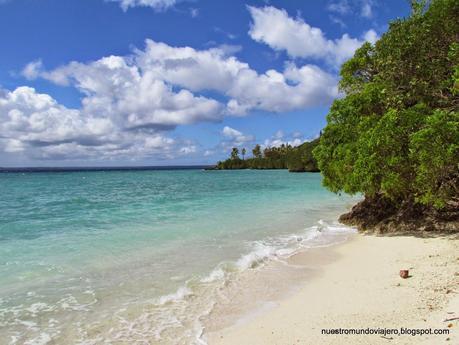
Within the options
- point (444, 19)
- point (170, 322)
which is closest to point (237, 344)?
point (170, 322)

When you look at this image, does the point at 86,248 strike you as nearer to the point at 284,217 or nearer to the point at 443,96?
the point at 284,217

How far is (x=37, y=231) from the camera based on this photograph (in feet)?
52.8

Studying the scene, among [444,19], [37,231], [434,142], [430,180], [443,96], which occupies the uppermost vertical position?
[444,19]

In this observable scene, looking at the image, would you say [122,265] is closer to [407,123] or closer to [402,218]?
[407,123]

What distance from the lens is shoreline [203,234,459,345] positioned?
17.6ft

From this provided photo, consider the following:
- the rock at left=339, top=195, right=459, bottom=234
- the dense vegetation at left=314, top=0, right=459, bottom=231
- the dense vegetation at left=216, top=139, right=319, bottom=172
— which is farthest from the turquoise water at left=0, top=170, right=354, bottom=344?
the dense vegetation at left=216, top=139, right=319, bottom=172

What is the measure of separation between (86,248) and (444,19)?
49.6 ft

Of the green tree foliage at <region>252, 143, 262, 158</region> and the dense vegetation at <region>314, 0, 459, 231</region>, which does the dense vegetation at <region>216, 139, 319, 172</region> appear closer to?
the green tree foliage at <region>252, 143, 262, 158</region>

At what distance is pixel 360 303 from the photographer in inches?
257

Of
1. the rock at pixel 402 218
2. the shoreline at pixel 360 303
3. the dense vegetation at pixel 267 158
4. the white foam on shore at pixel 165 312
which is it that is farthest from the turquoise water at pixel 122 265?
the dense vegetation at pixel 267 158

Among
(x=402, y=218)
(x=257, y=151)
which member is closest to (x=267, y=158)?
(x=257, y=151)

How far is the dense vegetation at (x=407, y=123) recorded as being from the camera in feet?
33.3

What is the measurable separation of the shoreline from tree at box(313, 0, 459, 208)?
2451mm

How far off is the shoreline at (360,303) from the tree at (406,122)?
8.04ft
